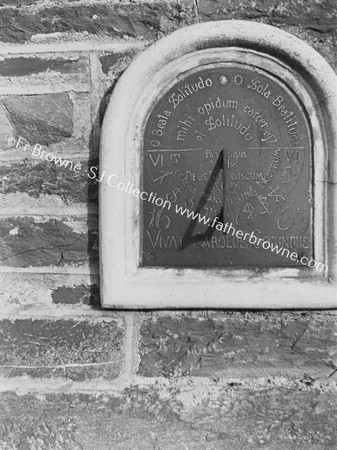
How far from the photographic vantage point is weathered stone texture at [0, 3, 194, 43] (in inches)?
63.8

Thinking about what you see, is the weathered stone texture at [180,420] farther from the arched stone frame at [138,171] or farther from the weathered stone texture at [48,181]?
the weathered stone texture at [48,181]

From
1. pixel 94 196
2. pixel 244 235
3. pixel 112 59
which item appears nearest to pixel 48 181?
pixel 94 196

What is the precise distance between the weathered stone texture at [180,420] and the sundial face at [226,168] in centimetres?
42

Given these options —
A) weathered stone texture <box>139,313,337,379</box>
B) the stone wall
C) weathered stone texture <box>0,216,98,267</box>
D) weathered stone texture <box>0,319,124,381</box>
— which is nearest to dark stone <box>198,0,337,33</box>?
the stone wall

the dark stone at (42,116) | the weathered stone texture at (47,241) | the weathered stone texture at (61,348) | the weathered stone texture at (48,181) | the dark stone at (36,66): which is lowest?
the weathered stone texture at (61,348)

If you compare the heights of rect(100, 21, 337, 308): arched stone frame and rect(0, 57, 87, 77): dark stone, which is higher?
rect(0, 57, 87, 77): dark stone

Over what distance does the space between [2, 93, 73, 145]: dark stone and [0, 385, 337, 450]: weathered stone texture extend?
2.80ft

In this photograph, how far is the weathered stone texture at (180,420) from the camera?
5.09ft

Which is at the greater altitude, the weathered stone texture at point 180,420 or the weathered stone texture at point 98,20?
the weathered stone texture at point 98,20

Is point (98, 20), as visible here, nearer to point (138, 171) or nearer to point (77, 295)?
point (138, 171)

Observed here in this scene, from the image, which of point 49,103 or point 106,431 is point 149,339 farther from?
point 49,103

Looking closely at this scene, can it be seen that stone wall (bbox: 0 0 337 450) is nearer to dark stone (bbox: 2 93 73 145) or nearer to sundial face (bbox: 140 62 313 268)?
dark stone (bbox: 2 93 73 145)

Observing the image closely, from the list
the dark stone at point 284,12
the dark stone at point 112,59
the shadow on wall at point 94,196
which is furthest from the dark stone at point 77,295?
the dark stone at point 284,12

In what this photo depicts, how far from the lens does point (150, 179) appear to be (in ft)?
5.25
